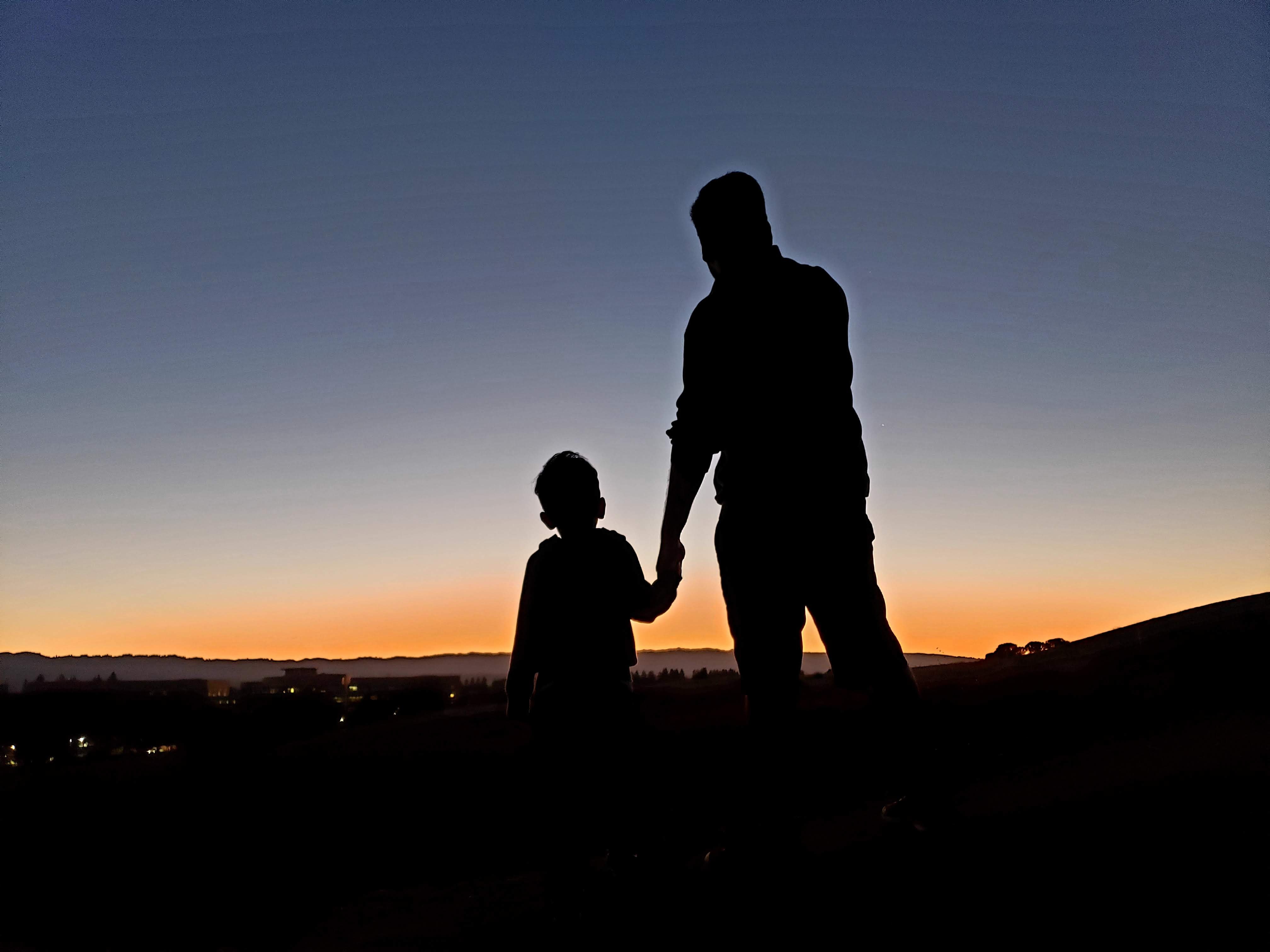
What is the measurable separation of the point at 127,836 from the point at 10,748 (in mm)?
8000

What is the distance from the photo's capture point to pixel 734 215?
115 inches

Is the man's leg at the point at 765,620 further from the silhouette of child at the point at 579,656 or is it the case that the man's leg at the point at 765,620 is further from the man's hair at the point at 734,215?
the man's hair at the point at 734,215

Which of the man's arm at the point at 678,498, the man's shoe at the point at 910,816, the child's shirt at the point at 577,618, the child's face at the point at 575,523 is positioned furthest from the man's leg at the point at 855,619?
the child's face at the point at 575,523

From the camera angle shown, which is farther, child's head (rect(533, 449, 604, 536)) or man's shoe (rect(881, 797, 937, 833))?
child's head (rect(533, 449, 604, 536))

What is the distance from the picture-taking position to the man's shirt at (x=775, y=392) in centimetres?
283

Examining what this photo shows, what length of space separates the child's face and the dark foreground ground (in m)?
0.82

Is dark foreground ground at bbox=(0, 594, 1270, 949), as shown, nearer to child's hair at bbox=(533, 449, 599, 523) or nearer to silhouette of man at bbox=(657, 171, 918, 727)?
silhouette of man at bbox=(657, 171, 918, 727)

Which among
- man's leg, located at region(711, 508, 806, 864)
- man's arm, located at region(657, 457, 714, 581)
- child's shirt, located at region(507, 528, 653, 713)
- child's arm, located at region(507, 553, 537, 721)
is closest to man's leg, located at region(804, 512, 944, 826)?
man's leg, located at region(711, 508, 806, 864)

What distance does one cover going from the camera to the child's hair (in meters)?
3.32

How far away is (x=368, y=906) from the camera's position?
12.9ft

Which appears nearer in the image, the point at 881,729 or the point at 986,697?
the point at 881,729

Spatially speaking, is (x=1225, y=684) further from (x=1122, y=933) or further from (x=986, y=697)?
(x=1122, y=933)

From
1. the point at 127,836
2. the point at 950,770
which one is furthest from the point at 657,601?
the point at 127,836

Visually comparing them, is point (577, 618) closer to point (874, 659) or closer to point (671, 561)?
point (671, 561)
